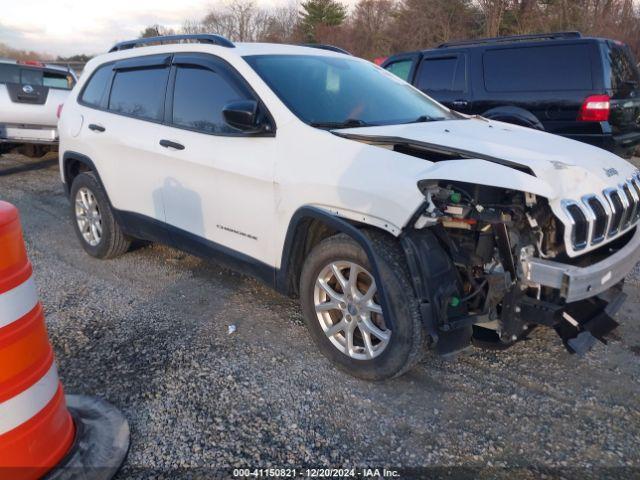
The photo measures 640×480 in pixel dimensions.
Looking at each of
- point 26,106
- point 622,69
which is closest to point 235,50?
point 622,69

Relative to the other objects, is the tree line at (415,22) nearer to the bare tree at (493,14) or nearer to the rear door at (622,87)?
the bare tree at (493,14)

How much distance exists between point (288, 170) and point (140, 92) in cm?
201

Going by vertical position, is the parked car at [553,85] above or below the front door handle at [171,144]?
above

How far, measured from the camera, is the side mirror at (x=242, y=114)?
10.9ft

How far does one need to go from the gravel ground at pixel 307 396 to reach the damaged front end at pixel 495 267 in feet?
1.28

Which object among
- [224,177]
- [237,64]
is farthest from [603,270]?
[237,64]

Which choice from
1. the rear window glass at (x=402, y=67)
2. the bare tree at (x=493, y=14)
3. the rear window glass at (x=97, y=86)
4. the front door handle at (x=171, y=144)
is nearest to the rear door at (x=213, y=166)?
the front door handle at (x=171, y=144)

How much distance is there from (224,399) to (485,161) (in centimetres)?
192

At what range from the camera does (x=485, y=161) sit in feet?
9.11

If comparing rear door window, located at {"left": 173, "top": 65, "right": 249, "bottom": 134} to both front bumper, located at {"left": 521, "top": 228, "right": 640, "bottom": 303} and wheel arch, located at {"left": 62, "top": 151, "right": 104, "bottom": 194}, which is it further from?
front bumper, located at {"left": 521, "top": 228, "right": 640, "bottom": 303}

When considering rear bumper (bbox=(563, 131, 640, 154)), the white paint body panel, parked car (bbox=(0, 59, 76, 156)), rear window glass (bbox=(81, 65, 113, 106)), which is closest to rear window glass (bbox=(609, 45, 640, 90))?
rear bumper (bbox=(563, 131, 640, 154))

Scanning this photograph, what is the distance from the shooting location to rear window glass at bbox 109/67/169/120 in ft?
14.1

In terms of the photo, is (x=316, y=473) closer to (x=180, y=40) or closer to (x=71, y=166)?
(x=180, y=40)

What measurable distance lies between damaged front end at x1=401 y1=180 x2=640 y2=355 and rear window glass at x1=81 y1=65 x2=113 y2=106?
364 centimetres
